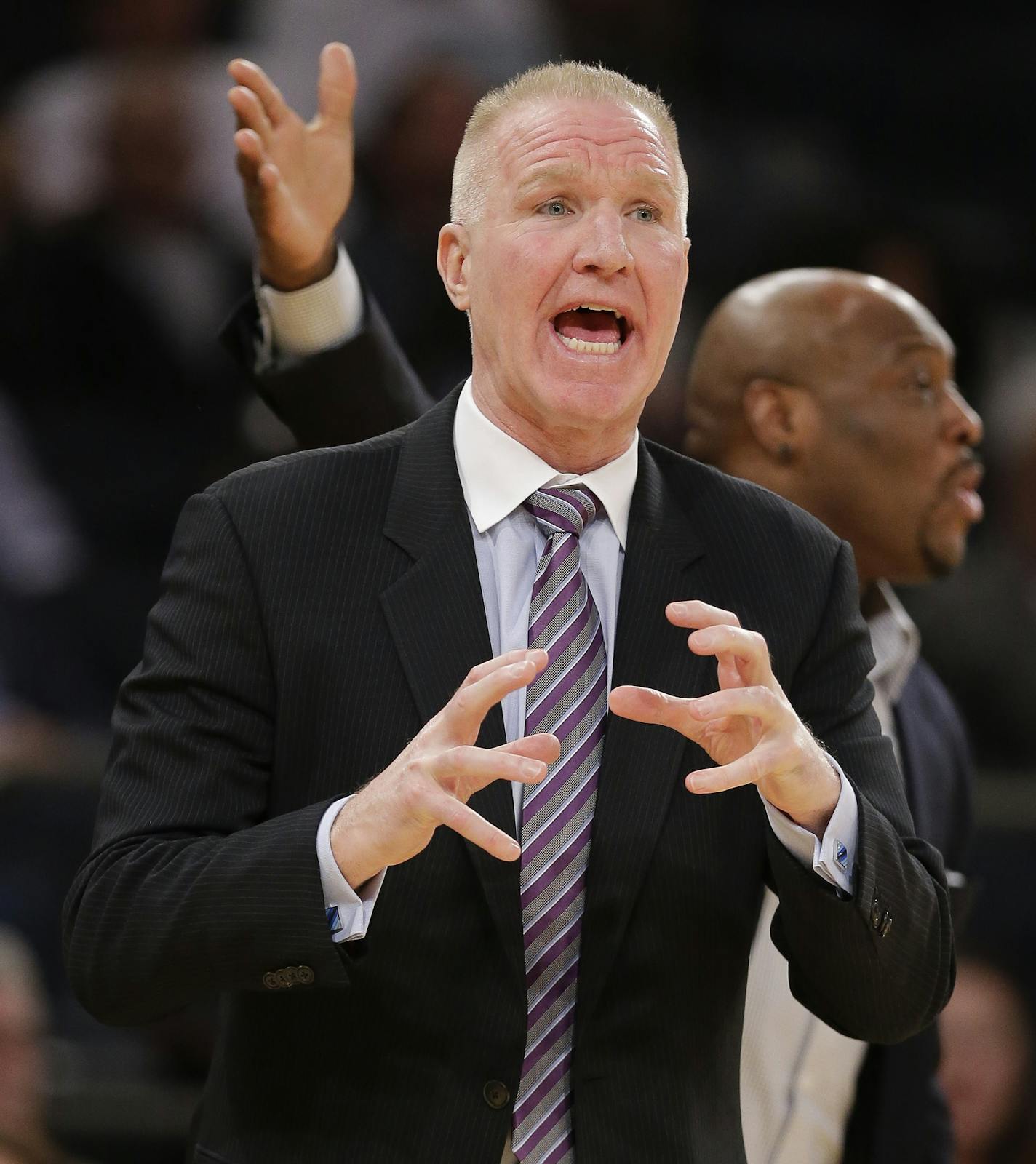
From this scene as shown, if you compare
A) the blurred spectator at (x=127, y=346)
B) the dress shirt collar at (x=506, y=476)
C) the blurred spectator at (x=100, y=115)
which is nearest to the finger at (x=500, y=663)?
the dress shirt collar at (x=506, y=476)

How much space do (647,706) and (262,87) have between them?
1211 millimetres

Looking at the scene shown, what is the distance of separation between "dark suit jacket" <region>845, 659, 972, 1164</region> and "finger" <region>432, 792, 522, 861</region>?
109cm

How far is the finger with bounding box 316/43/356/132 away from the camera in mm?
2385

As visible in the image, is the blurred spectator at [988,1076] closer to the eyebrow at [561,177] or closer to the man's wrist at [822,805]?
the man's wrist at [822,805]

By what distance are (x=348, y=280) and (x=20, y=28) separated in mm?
2493

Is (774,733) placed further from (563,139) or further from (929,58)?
(929,58)

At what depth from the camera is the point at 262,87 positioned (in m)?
2.28

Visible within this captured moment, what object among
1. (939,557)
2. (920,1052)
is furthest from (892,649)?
(920,1052)

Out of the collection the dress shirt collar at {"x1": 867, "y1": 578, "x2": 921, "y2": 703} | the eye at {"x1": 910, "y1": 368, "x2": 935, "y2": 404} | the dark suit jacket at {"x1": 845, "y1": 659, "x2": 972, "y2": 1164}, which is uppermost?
the eye at {"x1": 910, "y1": 368, "x2": 935, "y2": 404}


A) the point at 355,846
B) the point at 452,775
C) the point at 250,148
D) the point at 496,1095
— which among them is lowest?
the point at 496,1095

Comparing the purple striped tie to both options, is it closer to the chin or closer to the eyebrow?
the eyebrow

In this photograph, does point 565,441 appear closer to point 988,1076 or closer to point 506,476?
point 506,476

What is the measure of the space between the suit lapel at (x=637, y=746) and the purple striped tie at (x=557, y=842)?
0.9 inches

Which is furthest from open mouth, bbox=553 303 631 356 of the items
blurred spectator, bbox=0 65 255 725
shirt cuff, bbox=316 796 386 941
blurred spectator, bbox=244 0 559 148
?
blurred spectator, bbox=244 0 559 148
